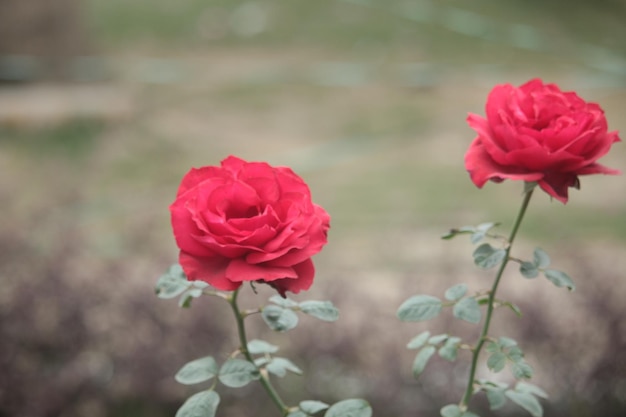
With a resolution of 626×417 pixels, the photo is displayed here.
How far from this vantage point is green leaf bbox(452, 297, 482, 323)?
1.06m

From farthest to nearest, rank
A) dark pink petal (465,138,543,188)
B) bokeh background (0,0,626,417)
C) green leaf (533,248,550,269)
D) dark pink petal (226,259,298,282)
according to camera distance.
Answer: bokeh background (0,0,626,417) → green leaf (533,248,550,269) → dark pink petal (465,138,543,188) → dark pink petal (226,259,298,282)

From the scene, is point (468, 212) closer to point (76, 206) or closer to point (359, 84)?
point (76, 206)

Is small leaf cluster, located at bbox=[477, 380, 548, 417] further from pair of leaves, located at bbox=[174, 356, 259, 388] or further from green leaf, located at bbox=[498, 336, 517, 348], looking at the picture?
pair of leaves, located at bbox=[174, 356, 259, 388]

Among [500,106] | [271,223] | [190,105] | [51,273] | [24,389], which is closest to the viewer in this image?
[271,223]

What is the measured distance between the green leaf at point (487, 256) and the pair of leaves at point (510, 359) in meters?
0.11

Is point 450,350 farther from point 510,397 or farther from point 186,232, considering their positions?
point 186,232

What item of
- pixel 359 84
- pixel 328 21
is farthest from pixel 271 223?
pixel 328 21

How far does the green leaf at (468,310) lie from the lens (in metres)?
1.06

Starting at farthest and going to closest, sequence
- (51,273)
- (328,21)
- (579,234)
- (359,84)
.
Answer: (328,21), (359,84), (579,234), (51,273)

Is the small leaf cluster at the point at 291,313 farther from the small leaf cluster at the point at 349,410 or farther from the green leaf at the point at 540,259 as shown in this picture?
the green leaf at the point at 540,259

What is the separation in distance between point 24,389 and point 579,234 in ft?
8.50

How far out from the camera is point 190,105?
6031mm

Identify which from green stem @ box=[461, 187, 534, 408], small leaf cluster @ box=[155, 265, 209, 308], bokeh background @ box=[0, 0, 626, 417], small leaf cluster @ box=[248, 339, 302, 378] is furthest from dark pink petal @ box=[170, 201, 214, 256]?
bokeh background @ box=[0, 0, 626, 417]

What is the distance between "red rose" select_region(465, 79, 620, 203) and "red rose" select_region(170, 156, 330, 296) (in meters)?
0.21
